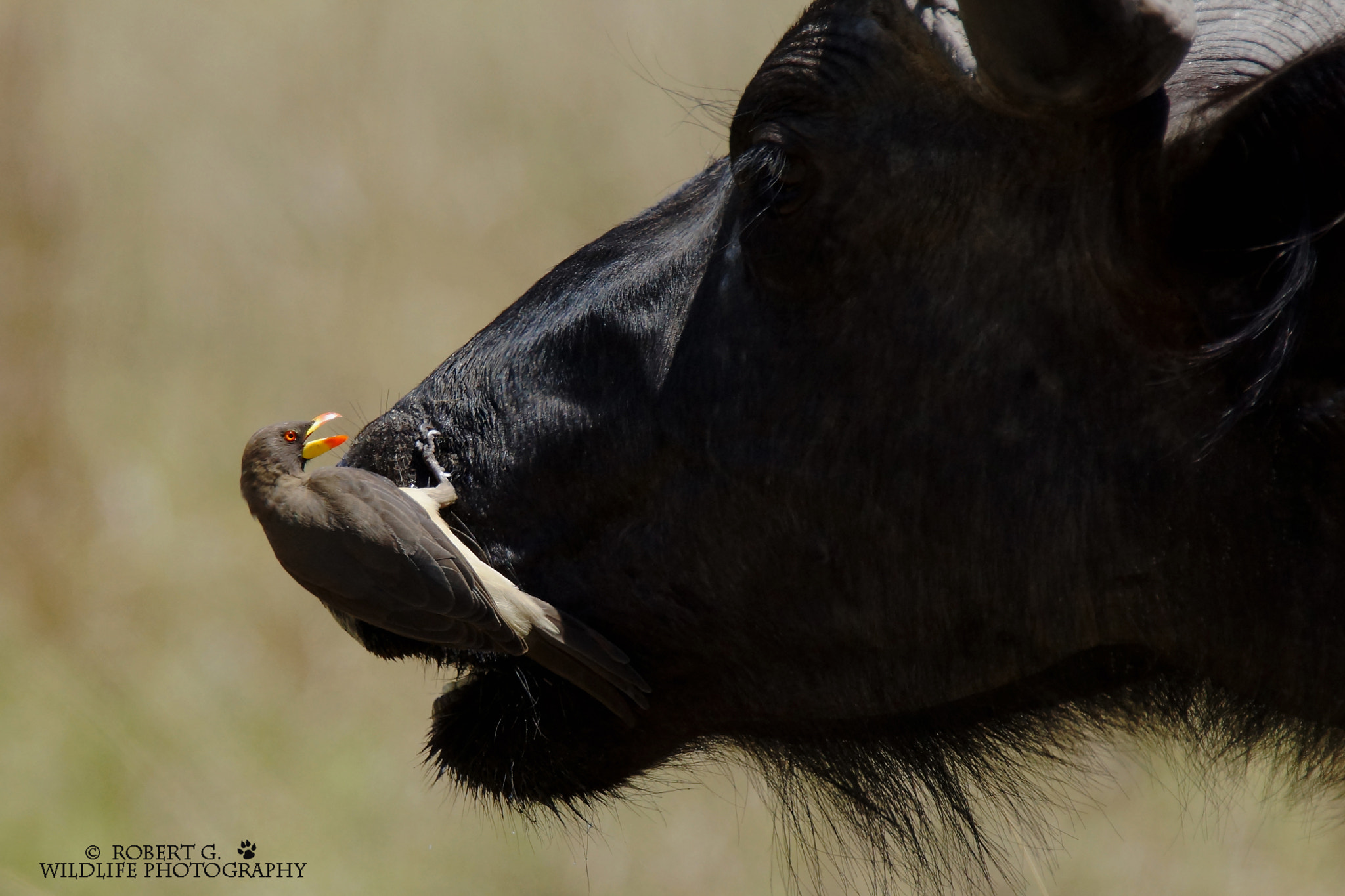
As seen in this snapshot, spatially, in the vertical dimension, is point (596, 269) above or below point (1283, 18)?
above

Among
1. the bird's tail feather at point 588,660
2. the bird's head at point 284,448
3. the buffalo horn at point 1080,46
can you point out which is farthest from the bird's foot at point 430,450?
the buffalo horn at point 1080,46

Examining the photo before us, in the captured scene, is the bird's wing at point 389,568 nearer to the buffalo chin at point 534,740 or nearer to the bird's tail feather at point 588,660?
the bird's tail feather at point 588,660

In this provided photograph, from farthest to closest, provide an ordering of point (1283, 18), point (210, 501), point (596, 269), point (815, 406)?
point (210, 501), point (596, 269), point (815, 406), point (1283, 18)

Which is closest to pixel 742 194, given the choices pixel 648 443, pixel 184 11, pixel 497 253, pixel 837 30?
pixel 837 30

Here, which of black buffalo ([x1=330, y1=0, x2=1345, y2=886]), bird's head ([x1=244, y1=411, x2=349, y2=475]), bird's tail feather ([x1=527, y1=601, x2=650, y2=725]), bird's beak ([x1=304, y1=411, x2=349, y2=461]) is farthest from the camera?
bird's beak ([x1=304, y1=411, x2=349, y2=461])

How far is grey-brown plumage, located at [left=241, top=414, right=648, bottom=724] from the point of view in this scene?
6.53 ft

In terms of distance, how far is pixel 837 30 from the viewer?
1.76m

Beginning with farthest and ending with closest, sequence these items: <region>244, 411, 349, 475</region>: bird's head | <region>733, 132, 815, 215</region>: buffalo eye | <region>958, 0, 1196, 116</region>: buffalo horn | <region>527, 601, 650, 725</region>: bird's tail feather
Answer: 1. <region>244, 411, 349, 475</region>: bird's head
2. <region>527, 601, 650, 725</region>: bird's tail feather
3. <region>733, 132, 815, 215</region>: buffalo eye
4. <region>958, 0, 1196, 116</region>: buffalo horn

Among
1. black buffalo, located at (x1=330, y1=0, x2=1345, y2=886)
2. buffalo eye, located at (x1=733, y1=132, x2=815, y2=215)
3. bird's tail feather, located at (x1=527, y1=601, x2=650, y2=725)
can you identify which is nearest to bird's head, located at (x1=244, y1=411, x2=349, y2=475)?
black buffalo, located at (x1=330, y1=0, x2=1345, y2=886)

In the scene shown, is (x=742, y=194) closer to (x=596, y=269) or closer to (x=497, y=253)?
(x=596, y=269)

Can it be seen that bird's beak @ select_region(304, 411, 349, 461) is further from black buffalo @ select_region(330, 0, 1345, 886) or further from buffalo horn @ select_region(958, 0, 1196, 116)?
buffalo horn @ select_region(958, 0, 1196, 116)

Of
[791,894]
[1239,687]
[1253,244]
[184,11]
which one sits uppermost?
[184,11]

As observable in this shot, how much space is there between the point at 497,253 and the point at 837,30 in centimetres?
382

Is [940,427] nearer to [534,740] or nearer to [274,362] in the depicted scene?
[534,740]
